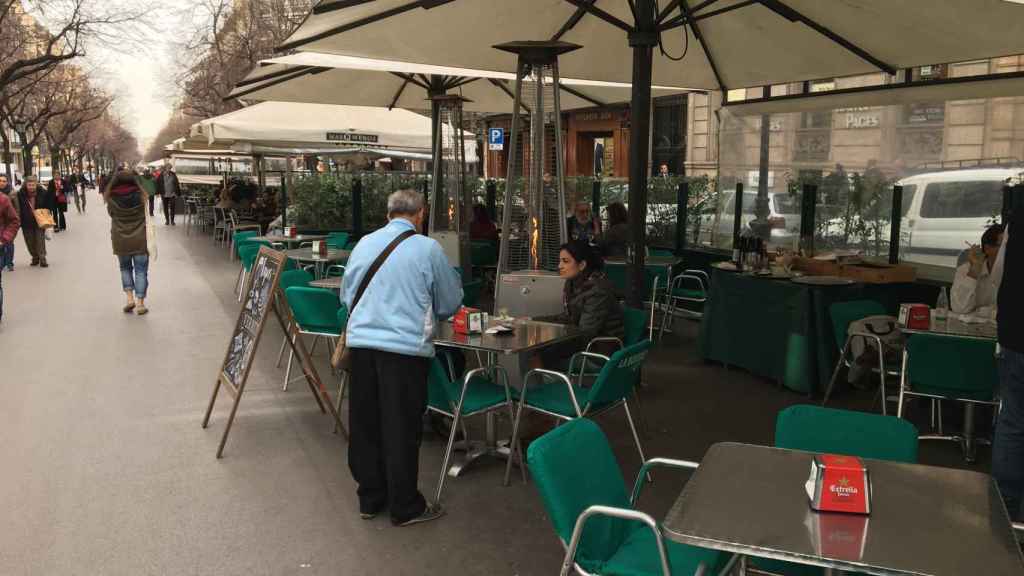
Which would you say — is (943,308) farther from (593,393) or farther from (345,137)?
(345,137)

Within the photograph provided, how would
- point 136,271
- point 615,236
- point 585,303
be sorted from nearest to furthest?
1. point 585,303
2. point 615,236
3. point 136,271

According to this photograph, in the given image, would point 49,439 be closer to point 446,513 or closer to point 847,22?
point 446,513

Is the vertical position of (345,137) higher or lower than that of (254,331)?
higher

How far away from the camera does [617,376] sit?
445 centimetres

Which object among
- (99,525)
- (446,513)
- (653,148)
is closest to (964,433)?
(446,513)

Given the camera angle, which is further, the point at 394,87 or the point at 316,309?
the point at 394,87

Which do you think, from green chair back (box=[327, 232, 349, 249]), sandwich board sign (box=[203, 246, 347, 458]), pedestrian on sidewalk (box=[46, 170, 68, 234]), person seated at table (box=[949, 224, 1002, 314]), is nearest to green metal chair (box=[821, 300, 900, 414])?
person seated at table (box=[949, 224, 1002, 314])

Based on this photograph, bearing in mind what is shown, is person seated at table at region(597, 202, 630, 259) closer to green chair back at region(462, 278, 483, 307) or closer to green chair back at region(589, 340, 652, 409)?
green chair back at region(462, 278, 483, 307)

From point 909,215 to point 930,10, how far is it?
3.33 m

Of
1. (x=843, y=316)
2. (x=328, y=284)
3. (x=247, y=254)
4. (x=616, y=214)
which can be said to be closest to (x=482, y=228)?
(x=616, y=214)

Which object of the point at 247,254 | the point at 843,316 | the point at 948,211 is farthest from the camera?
the point at 247,254

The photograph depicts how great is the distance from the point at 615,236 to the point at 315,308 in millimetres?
4191

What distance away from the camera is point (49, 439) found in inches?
228

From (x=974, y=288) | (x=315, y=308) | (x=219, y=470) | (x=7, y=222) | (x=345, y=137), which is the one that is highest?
(x=345, y=137)
